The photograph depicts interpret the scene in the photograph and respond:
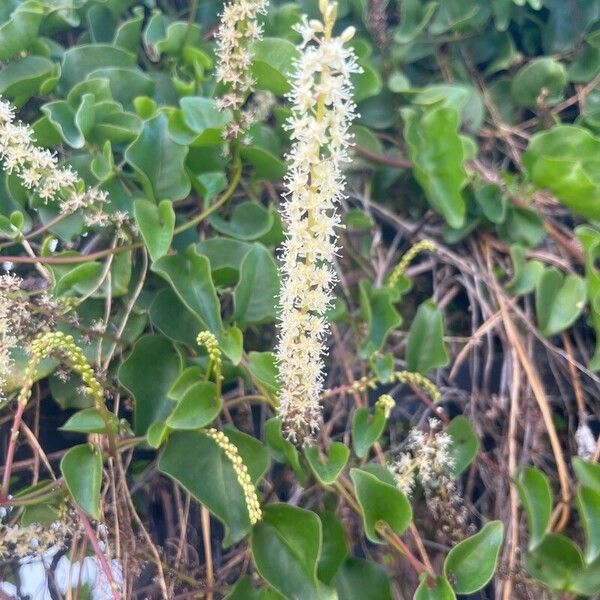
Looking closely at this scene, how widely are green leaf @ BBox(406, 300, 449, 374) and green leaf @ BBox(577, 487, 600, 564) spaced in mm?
268

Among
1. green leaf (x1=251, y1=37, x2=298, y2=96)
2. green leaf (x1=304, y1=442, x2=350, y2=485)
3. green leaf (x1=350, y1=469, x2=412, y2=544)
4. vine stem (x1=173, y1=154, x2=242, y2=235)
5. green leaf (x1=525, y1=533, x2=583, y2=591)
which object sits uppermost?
green leaf (x1=251, y1=37, x2=298, y2=96)

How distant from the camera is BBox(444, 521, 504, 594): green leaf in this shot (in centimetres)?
80

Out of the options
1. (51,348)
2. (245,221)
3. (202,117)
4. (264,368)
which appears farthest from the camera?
(245,221)

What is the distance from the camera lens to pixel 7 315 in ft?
2.74

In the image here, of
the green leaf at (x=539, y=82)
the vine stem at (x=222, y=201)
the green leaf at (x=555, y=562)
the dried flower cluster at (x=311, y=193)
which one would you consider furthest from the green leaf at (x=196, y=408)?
the green leaf at (x=539, y=82)

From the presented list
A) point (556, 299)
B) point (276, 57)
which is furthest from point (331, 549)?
point (276, 57)

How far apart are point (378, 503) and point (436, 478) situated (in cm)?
16

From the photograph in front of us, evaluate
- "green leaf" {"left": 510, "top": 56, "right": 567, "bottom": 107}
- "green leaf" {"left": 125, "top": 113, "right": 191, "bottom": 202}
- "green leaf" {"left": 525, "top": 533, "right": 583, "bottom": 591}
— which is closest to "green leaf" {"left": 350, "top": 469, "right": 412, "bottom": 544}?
"green leaf" {"left": 525, "top": 533, "right": 583, "bottom": 591}

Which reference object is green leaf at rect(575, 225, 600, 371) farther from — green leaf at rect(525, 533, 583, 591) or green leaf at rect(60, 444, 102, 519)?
green leaf at rect(60, 444, 102, 519)

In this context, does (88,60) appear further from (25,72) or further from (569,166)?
(569,166)

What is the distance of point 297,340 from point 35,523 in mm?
442

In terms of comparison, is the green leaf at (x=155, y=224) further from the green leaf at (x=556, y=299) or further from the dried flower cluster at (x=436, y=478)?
the green leaf at (x=556, y=299)

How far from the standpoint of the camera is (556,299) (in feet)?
3.63

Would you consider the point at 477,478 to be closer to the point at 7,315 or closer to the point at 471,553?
the point at 471,553
